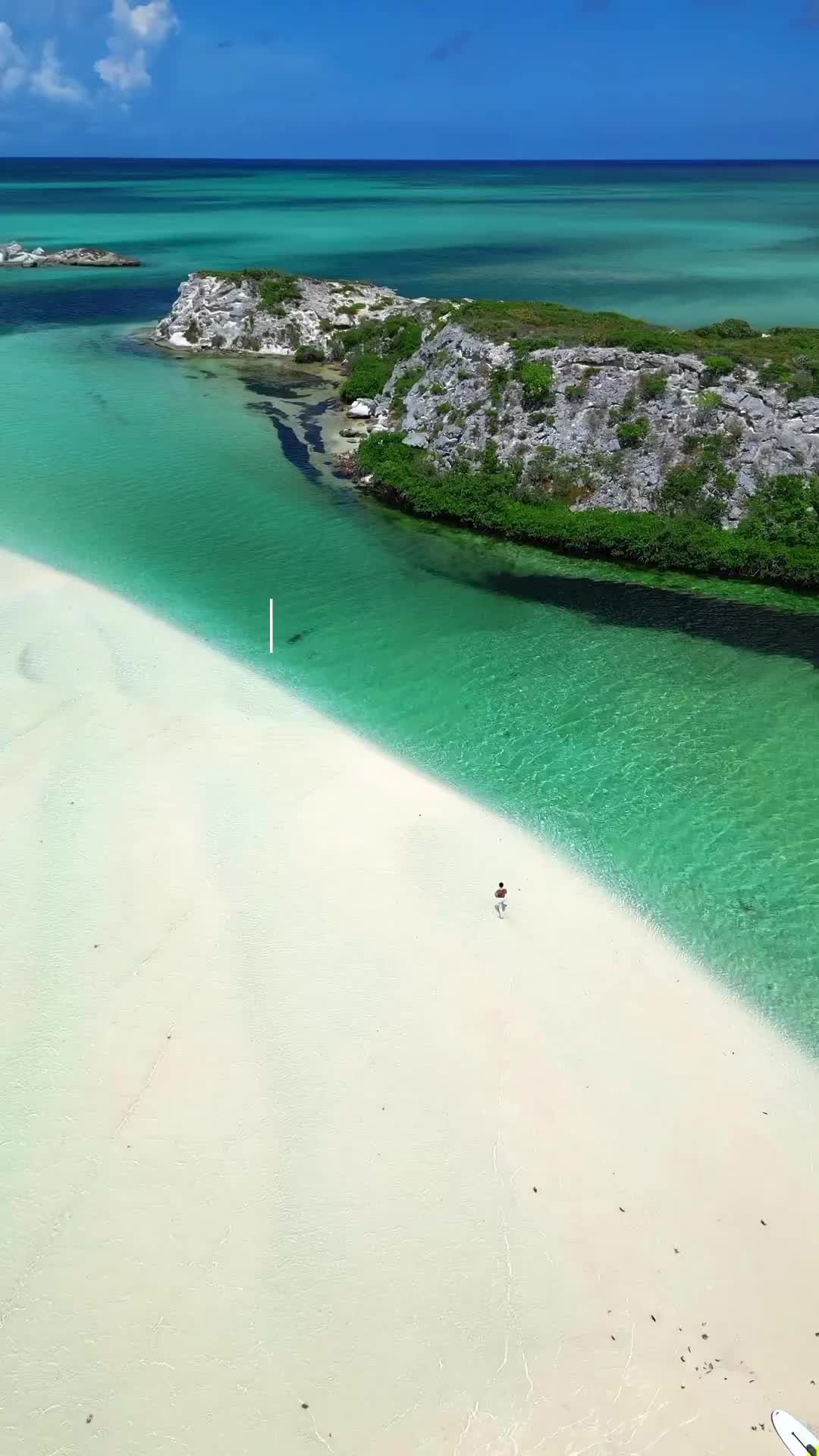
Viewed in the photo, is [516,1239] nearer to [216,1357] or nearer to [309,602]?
[216,1357]

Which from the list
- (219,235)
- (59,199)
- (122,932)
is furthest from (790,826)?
(59,199)

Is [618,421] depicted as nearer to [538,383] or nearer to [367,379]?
[538,383]

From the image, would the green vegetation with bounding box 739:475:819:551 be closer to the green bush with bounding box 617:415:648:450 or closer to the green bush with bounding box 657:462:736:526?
the green bush with bounding box 657:462:736:526

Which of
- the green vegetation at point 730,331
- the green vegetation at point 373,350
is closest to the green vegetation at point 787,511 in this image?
the green vegetation at point 730,331

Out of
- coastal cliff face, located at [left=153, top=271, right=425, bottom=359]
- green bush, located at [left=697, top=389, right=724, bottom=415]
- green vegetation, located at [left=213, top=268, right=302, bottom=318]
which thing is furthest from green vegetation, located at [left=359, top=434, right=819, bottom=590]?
green vegetation, located at [left=213, top=268, right=302, bottom=318]

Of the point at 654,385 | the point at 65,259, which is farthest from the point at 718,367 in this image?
the point at 65,259

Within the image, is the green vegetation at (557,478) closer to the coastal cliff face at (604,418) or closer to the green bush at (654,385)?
the coastal cliff face at (604,418)
